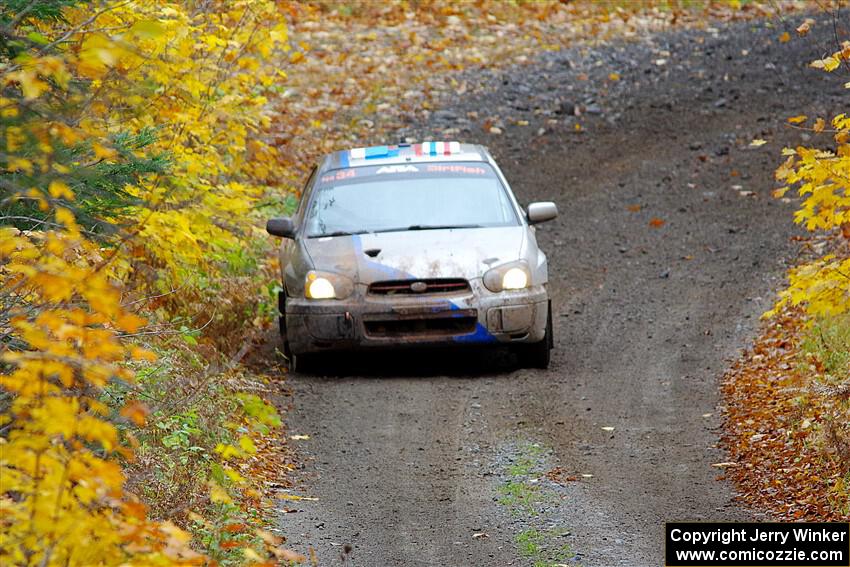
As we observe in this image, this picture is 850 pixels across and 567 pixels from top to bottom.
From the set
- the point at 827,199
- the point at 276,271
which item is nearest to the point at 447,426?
the point at 827,199

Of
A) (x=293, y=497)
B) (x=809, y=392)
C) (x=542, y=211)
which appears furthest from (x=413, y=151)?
(x=293, y=497)

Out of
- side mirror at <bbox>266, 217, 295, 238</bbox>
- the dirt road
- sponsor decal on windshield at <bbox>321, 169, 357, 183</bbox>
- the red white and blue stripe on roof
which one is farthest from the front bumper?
the red white and blue stripe on roof

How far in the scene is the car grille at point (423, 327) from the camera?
399 inches

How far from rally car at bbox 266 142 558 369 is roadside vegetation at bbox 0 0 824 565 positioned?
2.15 ft

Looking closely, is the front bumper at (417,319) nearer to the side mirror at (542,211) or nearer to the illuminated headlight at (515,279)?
the illuminated headlight at (515,279)

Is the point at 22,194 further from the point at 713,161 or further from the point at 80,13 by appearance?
the point at 713,161

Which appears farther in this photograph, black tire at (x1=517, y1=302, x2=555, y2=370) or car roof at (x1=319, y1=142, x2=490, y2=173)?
car roof at (x1=319, y1=142, x2=490, y2=173)

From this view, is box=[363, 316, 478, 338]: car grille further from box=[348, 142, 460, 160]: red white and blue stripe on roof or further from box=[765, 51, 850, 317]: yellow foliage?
box=[765, 51, 850, 317]: yellow foliage

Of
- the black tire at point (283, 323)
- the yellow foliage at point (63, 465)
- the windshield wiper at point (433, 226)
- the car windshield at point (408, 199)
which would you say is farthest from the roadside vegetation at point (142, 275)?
the windshield wiper at point (433, 226)

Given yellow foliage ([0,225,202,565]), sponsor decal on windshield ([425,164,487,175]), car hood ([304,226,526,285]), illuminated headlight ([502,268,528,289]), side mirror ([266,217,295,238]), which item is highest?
yellow foliage ([0,225,202,565])

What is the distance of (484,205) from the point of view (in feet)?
36.2

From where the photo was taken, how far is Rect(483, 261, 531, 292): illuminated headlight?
1013cm

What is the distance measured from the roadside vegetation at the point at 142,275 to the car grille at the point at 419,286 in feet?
3.96

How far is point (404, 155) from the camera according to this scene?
11.7m
